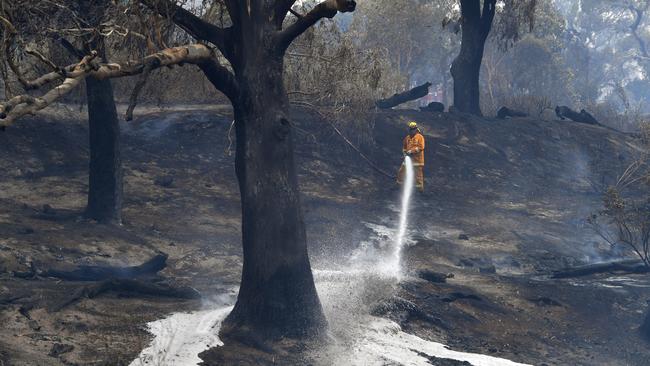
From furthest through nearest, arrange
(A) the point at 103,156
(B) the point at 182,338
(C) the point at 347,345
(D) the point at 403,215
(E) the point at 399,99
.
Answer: (E) the point at 399,99
(D) the point at 403,215
(A) the point at 103,156
(C) the point at 347,345
(B) the point at 182,338

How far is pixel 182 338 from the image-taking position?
9562mm

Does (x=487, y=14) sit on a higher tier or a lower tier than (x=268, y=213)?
higher

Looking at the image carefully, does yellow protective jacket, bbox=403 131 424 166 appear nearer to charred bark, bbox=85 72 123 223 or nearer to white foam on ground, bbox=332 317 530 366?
charred bark, bbox=85 72 123 223

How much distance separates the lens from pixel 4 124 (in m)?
6.14

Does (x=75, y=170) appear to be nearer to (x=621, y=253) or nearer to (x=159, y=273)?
(x=159, y=273)

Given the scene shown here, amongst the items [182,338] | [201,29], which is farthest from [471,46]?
[182,338]

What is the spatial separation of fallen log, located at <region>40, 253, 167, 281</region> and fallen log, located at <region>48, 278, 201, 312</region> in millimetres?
935

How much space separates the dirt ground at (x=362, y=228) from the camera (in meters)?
10.8

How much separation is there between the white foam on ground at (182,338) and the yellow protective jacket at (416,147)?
8.93 m

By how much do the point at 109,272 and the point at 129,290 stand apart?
63.8 inches

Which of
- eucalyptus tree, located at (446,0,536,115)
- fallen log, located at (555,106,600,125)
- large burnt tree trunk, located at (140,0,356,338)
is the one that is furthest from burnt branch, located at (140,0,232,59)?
fallen log, located at (555,106,600,125)

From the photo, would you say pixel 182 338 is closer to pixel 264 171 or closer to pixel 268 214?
pixel 268 214

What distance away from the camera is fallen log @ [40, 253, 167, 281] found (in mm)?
12023

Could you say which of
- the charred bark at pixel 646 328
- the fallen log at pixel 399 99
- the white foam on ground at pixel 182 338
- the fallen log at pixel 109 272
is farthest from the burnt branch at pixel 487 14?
the white foam on ground at pixel 182 338
